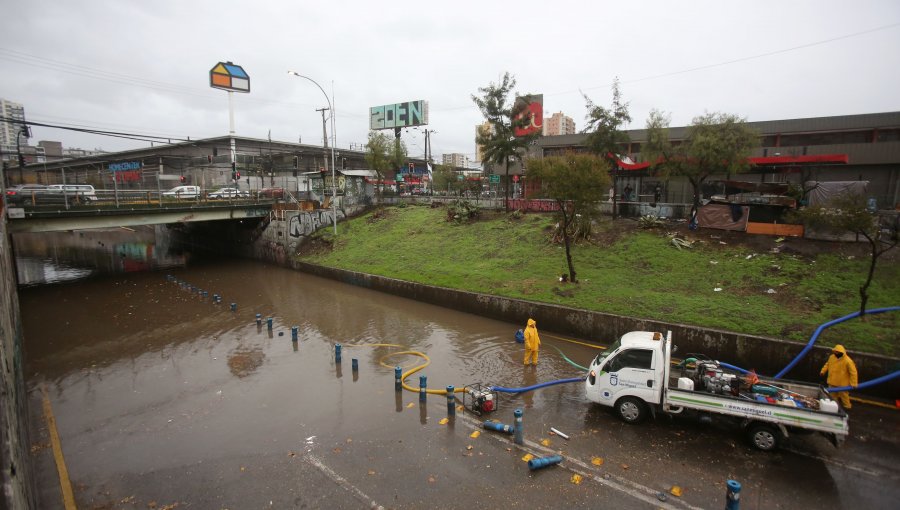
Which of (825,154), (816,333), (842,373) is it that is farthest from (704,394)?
(825,154)

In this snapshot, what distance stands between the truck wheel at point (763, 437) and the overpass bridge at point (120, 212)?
30.3 meters

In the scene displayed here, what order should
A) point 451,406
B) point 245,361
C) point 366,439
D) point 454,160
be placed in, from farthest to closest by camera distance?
1. point 454,160
2. point 245,361
3. point 451,406
4. point 366,439

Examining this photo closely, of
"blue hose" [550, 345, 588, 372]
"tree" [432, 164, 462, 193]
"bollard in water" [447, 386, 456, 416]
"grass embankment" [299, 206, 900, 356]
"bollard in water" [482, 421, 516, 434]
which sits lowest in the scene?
"blue hose" [550, 345, 588, 372]

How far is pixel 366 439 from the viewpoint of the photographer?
358 inches

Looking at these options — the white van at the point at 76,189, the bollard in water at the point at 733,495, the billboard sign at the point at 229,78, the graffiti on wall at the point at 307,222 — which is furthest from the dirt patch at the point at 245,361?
the billboard sign at the point at 229,78

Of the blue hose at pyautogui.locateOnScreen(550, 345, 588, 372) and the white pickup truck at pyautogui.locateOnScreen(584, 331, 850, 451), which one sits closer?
the white pickup truck at pyautogui.locateOnScreen(584, 331, 850, 451)

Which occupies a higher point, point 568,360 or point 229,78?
point 229,78

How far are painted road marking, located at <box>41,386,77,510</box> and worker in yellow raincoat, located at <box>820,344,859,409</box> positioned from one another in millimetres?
15679

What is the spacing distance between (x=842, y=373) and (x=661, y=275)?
879 cm

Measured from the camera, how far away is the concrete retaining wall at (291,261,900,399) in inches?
431

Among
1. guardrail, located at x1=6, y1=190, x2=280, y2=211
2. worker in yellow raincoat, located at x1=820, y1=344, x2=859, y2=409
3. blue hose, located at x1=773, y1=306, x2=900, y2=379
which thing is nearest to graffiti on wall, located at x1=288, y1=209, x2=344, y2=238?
guardrail, located at x1=6, y1=190, x2=280, y2=211

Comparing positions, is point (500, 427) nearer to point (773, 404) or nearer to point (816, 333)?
point (773, 404)

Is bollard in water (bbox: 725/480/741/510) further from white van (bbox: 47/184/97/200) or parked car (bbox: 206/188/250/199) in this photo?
parked car (bbox: 206/188/250/199)

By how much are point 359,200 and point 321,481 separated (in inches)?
1336
